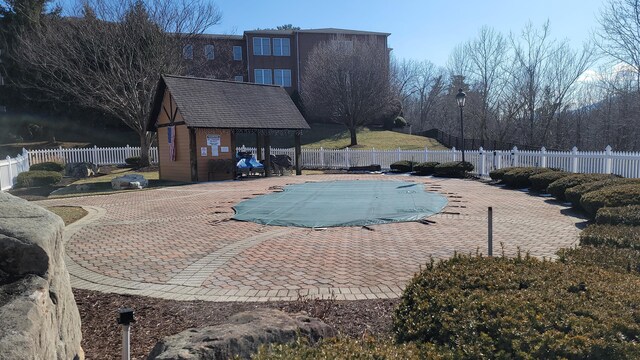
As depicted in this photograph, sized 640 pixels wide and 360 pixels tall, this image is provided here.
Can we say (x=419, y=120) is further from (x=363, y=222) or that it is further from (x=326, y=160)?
(x=363, y=222)

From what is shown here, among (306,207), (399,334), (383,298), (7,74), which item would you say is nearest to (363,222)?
(306,207)

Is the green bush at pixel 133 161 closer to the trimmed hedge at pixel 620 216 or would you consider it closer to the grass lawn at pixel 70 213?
the grass lawn at pixel 70 213

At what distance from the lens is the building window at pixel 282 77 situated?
4831 cm

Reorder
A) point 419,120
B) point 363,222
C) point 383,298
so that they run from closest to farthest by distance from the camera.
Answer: point 383,298 < point 363,222 < point 419,120

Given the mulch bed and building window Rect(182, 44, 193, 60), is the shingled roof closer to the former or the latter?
building window Rect(182, 44, 193, 60)

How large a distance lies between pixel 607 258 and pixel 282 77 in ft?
152

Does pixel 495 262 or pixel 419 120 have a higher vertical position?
pixel 419 120

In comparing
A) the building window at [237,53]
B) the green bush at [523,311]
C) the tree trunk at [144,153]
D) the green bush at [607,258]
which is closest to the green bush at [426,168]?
the tree trunk at [144,153]

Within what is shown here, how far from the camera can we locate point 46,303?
2793 mm

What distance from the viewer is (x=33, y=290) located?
273cm

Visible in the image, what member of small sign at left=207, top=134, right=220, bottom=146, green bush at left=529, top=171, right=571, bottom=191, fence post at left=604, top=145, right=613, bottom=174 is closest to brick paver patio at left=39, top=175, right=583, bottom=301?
green bush at left=529, top=171, right=571, bottom=191

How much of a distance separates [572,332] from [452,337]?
682mm

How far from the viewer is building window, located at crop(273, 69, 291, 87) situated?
4831 cm

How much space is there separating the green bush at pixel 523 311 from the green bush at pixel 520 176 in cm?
1354
